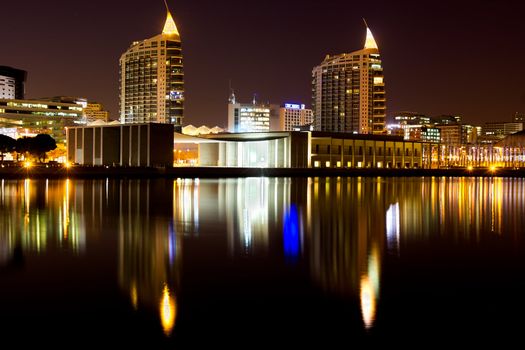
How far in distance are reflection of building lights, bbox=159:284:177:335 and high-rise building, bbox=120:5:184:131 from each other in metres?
86.0

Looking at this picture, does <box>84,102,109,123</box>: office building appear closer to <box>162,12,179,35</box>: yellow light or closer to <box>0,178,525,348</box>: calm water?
<box>162,12,179,35</box>: yellow light

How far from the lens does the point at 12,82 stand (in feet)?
506

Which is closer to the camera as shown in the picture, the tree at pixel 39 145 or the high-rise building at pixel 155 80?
the tree at pixel 39 145

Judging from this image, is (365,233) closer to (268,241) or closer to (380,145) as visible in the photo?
(268,241)

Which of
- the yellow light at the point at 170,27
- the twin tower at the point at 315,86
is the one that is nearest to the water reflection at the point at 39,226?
the twin tower at the point at 315,86

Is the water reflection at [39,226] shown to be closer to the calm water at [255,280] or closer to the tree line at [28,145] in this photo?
the calm water at [255,280]

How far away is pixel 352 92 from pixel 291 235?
103 meters

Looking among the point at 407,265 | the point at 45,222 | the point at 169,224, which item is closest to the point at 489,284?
the point at 407,265

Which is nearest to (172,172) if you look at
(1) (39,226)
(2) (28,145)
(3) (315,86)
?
(2) (28,145)

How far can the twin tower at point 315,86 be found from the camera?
98500mm

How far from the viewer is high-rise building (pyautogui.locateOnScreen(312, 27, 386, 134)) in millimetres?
110188

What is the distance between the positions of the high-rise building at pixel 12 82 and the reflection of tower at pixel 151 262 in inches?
5784

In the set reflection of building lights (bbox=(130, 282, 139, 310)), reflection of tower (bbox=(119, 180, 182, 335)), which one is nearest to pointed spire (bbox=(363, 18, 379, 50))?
reflection of tower (bbox=(119, 180, 182, 335))

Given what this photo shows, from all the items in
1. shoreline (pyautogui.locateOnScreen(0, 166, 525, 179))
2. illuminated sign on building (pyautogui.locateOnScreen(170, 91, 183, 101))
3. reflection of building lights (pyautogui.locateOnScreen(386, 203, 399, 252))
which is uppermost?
illuminated sign on building (pyautogui.locateOnScreen(170, 91, 183, 101))
